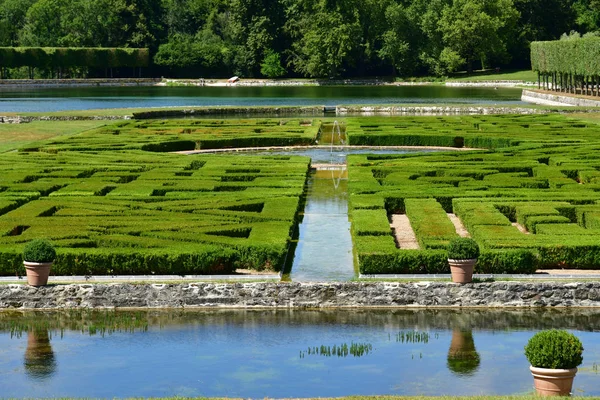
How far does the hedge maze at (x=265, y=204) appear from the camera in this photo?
19.5 metres

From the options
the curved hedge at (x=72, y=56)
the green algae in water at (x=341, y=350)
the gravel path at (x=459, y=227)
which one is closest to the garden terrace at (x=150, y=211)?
the gravel path at (x=459, y=227)

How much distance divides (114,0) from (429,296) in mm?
126586

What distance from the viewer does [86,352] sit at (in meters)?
15.8

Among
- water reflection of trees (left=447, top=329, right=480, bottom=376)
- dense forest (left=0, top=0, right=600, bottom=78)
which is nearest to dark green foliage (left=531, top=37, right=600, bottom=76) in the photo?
dense forest (left=0, top=0, right=600, bottom=78)

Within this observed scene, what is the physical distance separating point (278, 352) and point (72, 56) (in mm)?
125861

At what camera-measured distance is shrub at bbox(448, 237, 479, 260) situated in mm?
18031

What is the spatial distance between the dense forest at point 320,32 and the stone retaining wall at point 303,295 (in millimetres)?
101979

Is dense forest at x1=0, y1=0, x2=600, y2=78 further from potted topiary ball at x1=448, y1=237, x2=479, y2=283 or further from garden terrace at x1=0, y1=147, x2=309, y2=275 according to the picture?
potted topiary ball at x1=448, y1=237, x2=479, y2=283

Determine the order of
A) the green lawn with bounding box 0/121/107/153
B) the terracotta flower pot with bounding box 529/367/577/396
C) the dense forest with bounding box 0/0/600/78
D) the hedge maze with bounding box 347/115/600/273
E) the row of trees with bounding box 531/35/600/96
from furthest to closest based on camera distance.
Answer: the dense forest with bounding box 0/0/600/78, the row of trees with bounding box 531/35/600/96, the green lawn with bounding box 0/121/107/153, the hedge maze with bounding box 347/115/600/273, the terracotta flower pot with bounding box 529/367/577/396

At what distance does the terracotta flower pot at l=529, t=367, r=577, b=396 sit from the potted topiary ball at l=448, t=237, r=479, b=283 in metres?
6.07

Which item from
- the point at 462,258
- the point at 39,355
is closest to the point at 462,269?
the point at 462,258


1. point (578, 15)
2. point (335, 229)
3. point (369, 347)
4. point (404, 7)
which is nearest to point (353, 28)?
point (404, 7)

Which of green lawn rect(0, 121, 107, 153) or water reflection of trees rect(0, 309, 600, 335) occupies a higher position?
green lawn rect(0, 121, 107, 153)

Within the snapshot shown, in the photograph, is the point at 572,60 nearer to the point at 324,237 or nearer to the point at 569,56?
the point at 569,56
